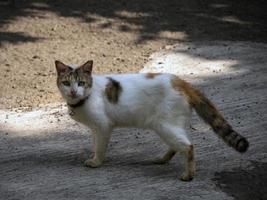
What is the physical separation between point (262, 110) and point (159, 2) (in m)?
5.74

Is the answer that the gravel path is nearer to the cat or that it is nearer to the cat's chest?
the cat

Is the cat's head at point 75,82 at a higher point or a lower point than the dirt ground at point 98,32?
higher

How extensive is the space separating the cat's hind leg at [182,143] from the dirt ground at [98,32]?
289 cm

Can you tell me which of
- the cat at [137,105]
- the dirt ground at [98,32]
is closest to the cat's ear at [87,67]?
the cat at [137,105]

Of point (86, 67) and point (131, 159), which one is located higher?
point (86, 67)

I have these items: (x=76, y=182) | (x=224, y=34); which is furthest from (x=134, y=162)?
(x=224, y=34)

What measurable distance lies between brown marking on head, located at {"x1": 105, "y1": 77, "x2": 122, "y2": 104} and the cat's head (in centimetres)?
18

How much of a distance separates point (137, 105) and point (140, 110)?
53 millimetres

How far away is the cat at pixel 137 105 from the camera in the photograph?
5023mm

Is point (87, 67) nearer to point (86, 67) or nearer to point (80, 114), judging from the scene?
point (86, 67)

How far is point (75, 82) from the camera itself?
5043 millimetres

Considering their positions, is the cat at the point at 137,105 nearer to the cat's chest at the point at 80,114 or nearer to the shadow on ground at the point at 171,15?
the cat's chest at the point at 80,114

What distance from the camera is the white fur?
5047mm

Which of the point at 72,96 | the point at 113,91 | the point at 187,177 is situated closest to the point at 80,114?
the point at 72,96
